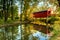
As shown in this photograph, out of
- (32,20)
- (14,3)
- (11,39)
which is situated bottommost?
(32,20)

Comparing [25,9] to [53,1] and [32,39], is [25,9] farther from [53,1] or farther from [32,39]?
[32,39]

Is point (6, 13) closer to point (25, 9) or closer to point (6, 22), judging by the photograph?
point (6, 22)

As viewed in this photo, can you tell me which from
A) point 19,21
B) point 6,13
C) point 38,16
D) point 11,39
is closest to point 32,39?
point 11,39

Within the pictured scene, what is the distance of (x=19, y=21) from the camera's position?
7078mm

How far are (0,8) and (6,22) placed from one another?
54cm

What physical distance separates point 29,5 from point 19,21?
0.78 meters

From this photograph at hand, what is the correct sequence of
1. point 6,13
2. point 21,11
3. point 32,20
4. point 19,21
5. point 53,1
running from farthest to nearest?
point 32,20 < point 19,21 < point 21,11 < point 6,13 < point 53,1

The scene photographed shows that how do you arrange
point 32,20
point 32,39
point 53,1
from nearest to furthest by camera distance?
point 32,39, point 53,1, point 32,20

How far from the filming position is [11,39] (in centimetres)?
320

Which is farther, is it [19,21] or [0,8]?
[19,21]

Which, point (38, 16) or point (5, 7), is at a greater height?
point (5, 7)

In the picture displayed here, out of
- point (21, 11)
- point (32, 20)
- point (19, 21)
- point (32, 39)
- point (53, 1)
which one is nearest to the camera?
point (32, 39)

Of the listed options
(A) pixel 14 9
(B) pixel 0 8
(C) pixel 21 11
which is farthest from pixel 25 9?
(B) pixel 0 8

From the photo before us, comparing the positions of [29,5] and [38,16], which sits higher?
[29,5]
